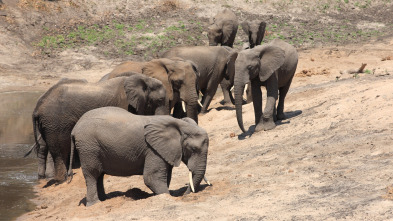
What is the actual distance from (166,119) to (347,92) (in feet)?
22.4

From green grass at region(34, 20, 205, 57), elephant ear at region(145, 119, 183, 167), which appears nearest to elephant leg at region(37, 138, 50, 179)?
elephant ear at region(145, 119, 183, 167)

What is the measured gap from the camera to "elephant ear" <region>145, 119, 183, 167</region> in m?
10.4

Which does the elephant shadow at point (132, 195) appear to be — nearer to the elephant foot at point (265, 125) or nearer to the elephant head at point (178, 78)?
the elephant head at point (178, 78)

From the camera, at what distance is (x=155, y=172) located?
10.5 meters

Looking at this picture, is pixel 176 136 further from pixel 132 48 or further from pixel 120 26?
pixel 120 26

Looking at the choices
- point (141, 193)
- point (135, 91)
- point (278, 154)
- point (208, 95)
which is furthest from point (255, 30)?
point (141, 193)

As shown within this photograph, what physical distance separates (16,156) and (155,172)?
6.73 m

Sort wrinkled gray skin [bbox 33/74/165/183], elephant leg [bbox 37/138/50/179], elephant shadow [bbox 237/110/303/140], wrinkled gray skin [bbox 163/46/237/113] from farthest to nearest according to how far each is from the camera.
→ wrinkled gray skin [bbox 163/46/237/113] → elephant shadow [bbox 237/110/303/140] → elephant leg [bbox 37/138/50/179] → wrinkled gray skin [bbox 33/74/165/183]

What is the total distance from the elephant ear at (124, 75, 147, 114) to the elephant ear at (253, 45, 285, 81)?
2670mm

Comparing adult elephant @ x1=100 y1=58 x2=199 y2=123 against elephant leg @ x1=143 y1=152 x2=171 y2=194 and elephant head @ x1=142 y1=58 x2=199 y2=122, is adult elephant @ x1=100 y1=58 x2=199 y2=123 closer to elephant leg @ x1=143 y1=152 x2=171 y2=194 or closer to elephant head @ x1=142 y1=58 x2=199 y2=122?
elephant head @ x1=142 y1=58 x2=199 y2=122

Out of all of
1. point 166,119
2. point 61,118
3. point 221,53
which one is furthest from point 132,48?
point 166,119

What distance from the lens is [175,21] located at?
107 feet

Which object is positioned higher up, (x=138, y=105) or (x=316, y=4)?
(x=138, y=105)

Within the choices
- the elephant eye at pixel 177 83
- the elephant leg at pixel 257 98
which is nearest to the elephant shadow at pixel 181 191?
the elephant leg at pixel 257 98
